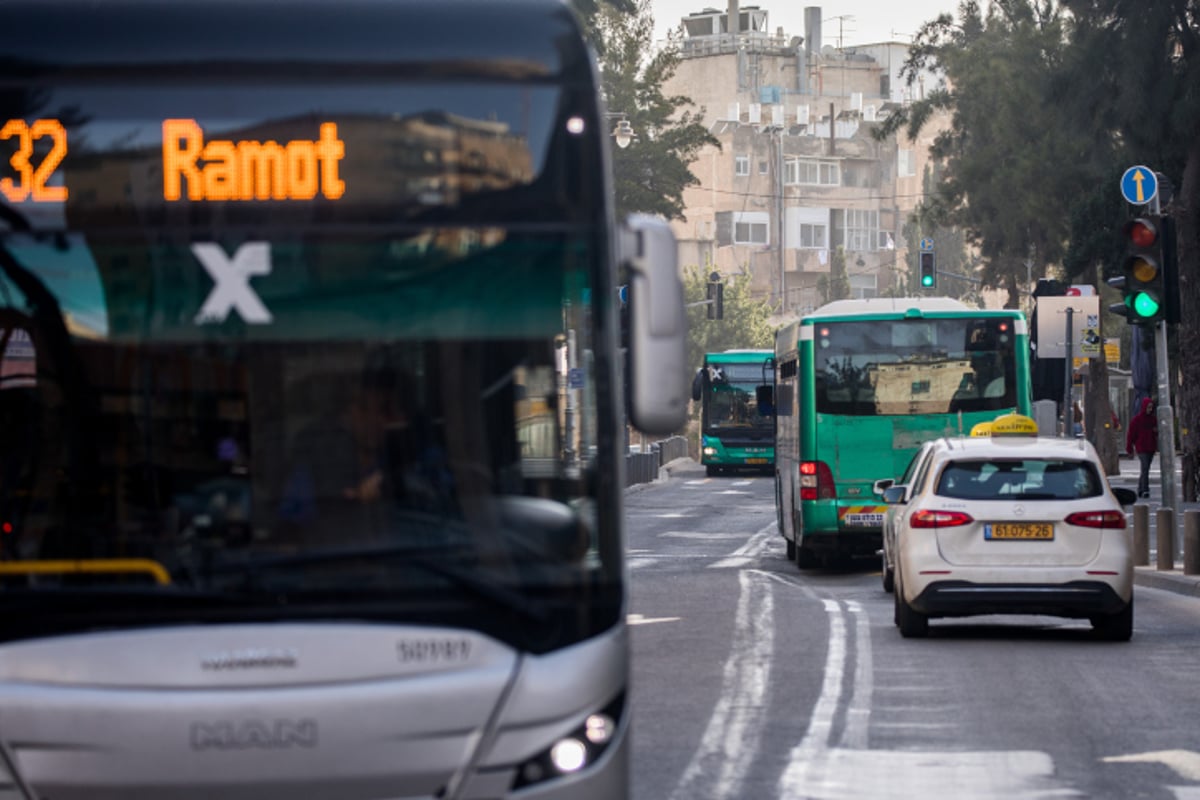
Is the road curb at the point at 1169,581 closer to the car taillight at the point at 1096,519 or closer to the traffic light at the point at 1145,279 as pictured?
the traffic light at the point at 1145,279

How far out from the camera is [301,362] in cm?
698

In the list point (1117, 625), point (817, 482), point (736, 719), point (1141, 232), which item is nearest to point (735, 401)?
point (817, 482)

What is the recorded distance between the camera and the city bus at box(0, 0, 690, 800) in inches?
263

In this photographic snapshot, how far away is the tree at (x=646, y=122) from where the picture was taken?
73250 millimetres

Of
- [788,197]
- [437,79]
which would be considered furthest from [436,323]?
[788,197]

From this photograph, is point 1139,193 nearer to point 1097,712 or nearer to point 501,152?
point 1097,712

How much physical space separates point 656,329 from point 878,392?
19.4 metres

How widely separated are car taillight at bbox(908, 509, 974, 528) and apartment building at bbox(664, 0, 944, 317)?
356ft

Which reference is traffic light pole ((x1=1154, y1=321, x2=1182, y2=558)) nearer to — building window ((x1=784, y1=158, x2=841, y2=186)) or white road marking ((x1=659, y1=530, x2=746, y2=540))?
white road marking ((x1=659, y1=530, x2=746, y2=540))

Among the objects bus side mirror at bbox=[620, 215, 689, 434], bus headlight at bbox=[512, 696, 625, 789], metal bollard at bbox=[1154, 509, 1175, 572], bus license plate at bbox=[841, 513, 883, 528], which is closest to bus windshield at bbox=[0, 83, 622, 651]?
bus side mirror at bbox=[620, 215, 689, 434]

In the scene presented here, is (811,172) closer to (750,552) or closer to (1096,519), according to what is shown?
(750,552)

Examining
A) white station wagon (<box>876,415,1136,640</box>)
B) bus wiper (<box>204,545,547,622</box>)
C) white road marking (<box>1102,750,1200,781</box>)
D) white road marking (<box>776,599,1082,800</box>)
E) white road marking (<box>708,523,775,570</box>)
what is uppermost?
bus wiper (<box>204,545,547,622</box>)

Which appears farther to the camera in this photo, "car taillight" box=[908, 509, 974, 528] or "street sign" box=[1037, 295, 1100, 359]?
"street sign" box=[1037, 295, 1100, 359]

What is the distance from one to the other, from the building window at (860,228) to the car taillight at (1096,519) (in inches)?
4741
